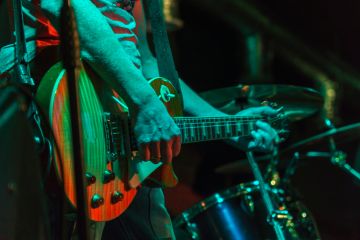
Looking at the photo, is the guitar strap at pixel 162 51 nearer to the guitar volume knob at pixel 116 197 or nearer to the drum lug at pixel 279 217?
the guitar volume knob at pixel 116 197

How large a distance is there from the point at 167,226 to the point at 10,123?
0.77 meters

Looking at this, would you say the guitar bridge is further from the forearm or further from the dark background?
the dark background

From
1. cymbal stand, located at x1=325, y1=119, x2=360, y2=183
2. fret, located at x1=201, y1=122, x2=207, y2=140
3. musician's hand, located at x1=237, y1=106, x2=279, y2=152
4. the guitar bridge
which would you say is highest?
the guitar bridge

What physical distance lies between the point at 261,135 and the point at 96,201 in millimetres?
796

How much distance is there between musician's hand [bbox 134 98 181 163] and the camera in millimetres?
1527

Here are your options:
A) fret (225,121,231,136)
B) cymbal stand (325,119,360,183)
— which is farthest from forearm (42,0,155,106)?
cymbal stand (325,119,360,183)

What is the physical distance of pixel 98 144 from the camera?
1.58 m

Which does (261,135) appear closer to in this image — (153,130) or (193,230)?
(193,230)

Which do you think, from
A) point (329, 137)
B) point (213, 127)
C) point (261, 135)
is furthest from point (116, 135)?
point (329, 137)

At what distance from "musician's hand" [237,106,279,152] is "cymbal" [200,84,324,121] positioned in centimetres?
10

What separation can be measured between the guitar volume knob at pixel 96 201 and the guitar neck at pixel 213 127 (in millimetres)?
363

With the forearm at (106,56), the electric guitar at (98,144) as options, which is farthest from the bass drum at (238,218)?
the forearm at (106,56)

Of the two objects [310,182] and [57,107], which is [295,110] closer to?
[57,107]

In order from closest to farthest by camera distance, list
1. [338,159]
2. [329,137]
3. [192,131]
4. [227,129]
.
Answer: [192,131]
[227,129]
[329,137]
[338,159]
